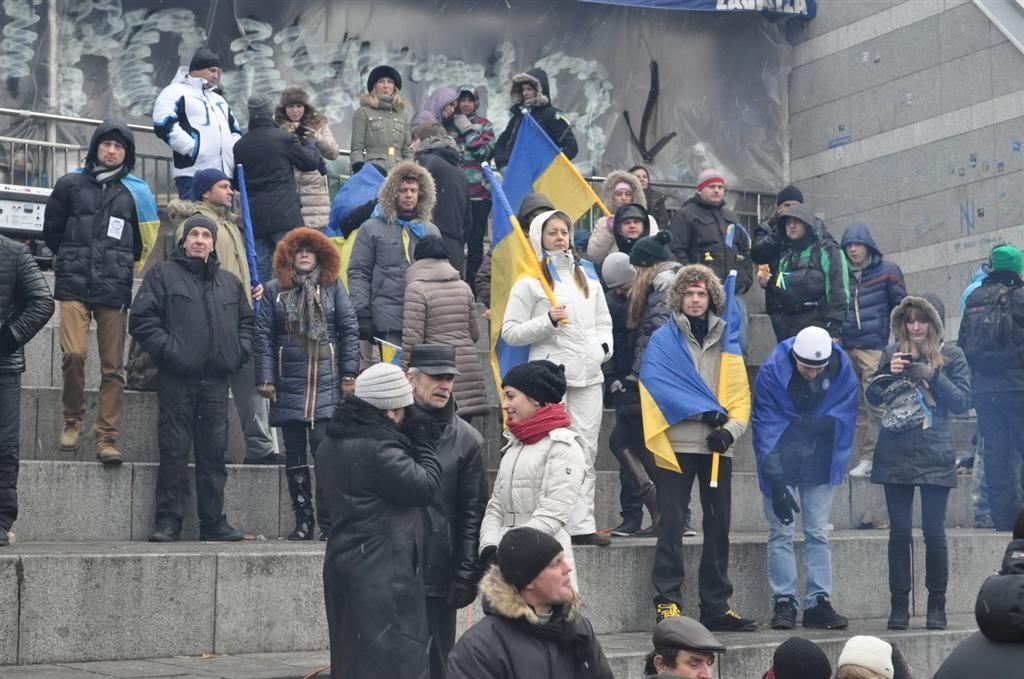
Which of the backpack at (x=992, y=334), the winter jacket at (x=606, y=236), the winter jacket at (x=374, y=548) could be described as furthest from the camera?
the backpack at (x=992, y=334)

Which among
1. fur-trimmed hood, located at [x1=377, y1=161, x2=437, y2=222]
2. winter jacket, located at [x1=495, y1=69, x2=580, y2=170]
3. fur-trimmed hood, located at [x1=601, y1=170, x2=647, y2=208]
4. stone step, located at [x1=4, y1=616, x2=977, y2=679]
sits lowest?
stone step, located at [x1=4, y1=616, x2=977, y2=679]

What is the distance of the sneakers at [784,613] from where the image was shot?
11.8 m

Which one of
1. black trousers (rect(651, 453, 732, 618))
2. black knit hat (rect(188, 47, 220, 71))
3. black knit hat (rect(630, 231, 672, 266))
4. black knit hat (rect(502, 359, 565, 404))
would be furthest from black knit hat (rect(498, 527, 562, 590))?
black knit hat (rect(188, 47, 220, 71))

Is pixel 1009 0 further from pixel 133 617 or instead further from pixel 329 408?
pixel 133 617

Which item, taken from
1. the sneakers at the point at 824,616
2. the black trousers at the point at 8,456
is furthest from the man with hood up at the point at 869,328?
the black trousers at the point at 8,456

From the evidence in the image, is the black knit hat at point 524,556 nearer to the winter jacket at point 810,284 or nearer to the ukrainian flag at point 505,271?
the ukrainian flag at point 505,271

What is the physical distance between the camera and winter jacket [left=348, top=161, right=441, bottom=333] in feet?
41.9

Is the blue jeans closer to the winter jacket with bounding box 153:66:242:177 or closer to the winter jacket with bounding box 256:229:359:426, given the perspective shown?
the winter jacket with bounding box 256:229:359:426

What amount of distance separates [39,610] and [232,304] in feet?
9.06

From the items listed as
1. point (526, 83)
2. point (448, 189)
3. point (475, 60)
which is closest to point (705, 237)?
A: point (448, 189)

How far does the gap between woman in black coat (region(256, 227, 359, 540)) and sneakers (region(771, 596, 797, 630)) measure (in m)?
2.94

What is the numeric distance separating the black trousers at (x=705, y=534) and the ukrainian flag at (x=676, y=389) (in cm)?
9

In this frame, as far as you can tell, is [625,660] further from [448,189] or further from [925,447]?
[448,189]

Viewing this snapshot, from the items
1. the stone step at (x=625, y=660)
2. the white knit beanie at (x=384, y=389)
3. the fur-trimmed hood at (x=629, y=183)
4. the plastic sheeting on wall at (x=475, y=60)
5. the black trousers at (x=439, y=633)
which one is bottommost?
the stone step at (x=625, y=660)
